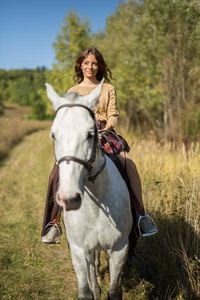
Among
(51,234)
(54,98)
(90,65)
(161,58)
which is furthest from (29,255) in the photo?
(161,58)

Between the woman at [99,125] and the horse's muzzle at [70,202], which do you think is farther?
the woman at [99,125]

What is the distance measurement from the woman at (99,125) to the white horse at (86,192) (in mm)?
399

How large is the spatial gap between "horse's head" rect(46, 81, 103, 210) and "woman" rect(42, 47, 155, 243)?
3.91ft

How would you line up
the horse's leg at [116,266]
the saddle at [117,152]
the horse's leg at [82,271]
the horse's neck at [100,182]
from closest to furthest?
the horse's neck at [100,182] → the horse's leg at [82,271] → the horse's leg at [116,266] → the saddle at [117,152]

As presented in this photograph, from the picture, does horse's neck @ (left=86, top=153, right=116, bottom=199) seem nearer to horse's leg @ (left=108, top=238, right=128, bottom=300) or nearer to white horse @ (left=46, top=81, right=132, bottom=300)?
white horse @ (left=46, top=81, right=132, bottom=300)

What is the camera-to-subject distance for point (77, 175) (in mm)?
1733

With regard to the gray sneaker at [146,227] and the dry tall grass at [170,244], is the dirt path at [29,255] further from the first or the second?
the gray sneaker at [146,227]

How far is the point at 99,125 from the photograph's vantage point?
3305 mm

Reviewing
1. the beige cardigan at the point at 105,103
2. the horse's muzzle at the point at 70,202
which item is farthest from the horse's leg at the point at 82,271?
the beige cardigan at the point at 105,103

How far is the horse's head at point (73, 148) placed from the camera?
1.65 m

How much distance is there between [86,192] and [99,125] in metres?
1.17

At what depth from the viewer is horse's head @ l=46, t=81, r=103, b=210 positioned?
165cm

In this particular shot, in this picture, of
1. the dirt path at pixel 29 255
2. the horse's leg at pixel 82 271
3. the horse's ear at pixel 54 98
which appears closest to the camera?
the horse's ear at pixel 54 98

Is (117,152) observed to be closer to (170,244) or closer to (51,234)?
(51,234)
